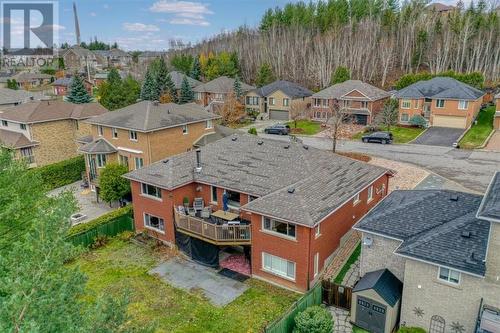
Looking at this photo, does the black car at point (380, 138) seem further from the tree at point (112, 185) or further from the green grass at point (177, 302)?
the green grass at point (177, 302)

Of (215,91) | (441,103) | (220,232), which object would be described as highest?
(215,91)

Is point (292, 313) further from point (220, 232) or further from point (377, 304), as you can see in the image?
point (220, 232)

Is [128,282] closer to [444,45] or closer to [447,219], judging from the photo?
[447,219]

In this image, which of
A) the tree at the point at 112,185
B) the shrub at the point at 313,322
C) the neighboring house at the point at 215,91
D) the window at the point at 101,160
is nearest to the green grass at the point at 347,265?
the shrub at the point at 313,322

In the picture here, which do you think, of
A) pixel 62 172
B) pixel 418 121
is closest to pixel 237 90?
pixel 418 121

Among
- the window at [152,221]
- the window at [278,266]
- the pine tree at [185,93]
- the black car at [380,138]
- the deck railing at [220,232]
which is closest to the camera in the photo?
the window at [278,266]
